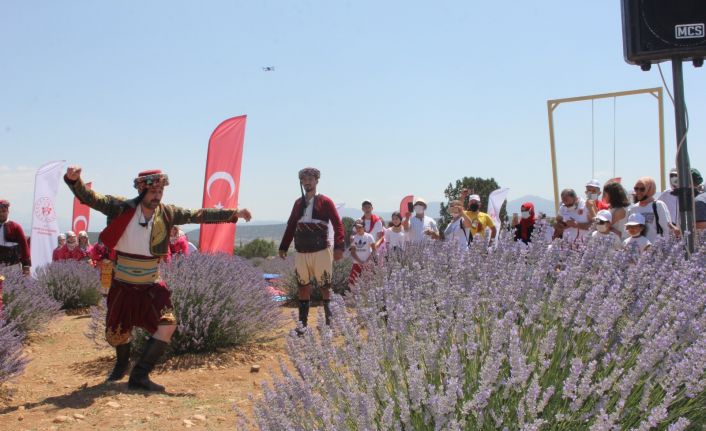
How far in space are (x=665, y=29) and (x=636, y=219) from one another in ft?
4.86

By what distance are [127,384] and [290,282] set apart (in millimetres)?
5647

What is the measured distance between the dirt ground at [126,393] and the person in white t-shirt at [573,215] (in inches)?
132

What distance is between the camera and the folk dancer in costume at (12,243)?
24.3 feet

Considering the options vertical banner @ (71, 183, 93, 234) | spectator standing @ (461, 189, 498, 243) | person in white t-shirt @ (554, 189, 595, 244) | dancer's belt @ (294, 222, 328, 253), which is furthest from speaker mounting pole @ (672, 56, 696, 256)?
vertical banner @ (71, 183, 93, 234)

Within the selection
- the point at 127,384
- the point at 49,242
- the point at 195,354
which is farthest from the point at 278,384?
the point at 49,242

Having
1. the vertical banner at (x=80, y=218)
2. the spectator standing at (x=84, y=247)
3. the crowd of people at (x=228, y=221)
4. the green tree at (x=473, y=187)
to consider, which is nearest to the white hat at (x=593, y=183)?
the crowd of people at (x=228, y=221)

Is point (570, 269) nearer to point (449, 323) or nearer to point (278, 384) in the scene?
point (449, 323)

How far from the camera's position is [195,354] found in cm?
538

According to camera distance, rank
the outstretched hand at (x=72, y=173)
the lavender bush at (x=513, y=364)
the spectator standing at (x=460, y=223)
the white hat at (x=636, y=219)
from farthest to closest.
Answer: the spectator standing at (x=460, y=223), the white hat at (x=636, y=219), the outstretched hand at (x=72, y=173), the lavender bush at (x=513, y=364)

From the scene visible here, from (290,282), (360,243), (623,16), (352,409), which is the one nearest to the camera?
(352,409)

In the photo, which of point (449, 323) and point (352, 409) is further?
point (449, 323)

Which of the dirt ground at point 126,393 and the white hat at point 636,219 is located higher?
the white hat at point 636,219

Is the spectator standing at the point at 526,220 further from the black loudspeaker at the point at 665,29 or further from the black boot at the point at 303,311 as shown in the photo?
the black loudspeaker at the point at 665,29

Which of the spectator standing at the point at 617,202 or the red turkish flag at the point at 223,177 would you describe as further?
the red turkish flag at the point at 223,177
